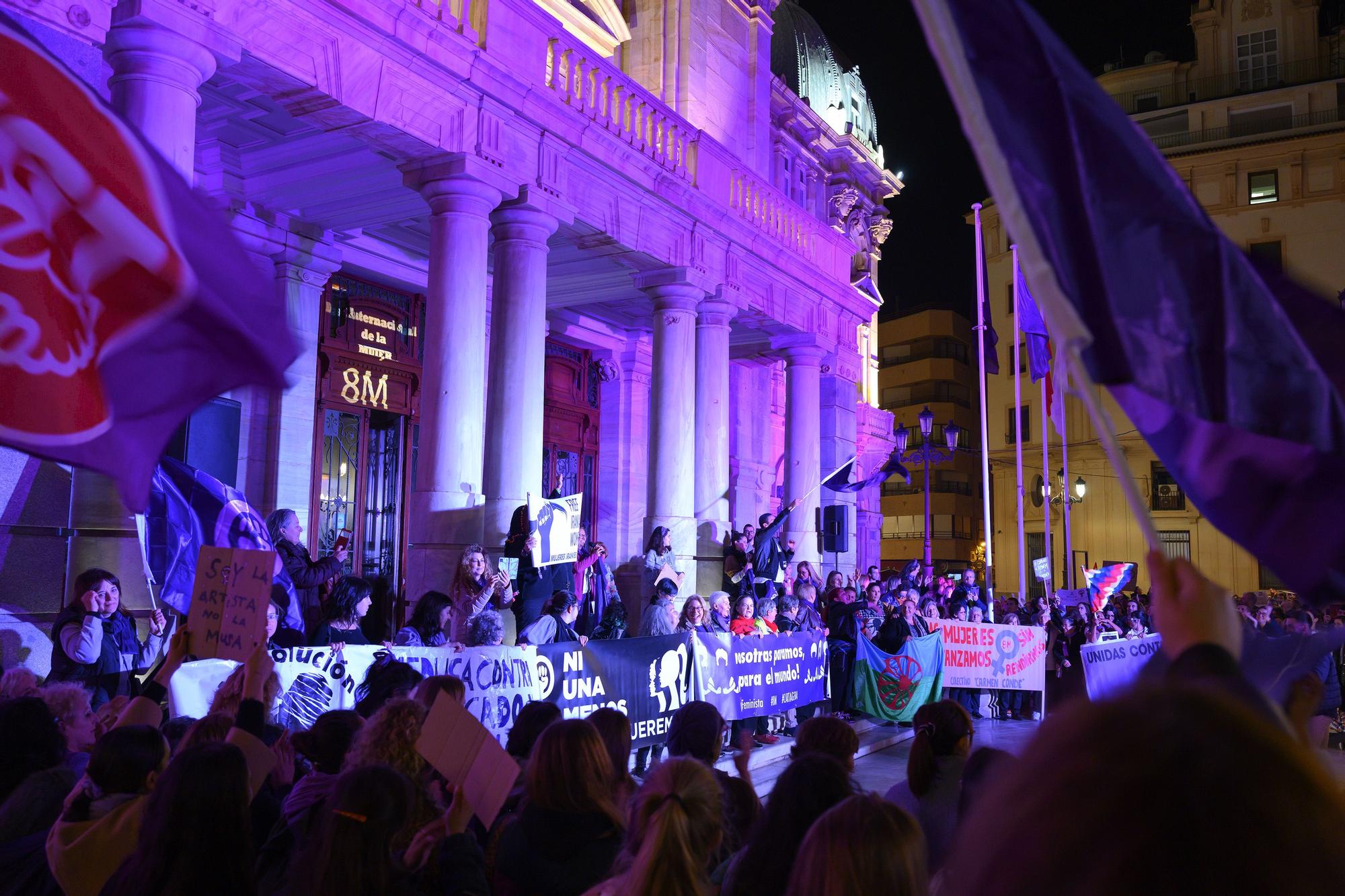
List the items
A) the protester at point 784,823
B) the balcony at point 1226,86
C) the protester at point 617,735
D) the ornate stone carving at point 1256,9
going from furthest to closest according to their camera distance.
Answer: the ornate stone carving at point 1256,9 → the balcony at point 1226,86 → the protester at point 617,735 → the protester at point 784,823

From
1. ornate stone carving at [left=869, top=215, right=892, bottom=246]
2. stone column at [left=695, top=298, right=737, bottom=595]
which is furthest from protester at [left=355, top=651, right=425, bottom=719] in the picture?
ornate stone carving at [left=869, top=215, right=892, bottom=246]

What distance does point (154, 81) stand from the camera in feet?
28.9

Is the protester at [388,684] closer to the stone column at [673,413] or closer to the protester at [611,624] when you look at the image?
the protester at [611,624]

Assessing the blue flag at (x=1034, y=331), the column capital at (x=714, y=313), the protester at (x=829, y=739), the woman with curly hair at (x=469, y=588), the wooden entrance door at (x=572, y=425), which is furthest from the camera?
the wooden entrance door at (x=572, y=425)

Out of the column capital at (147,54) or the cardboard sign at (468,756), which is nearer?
the cardboard sign at (468,756)

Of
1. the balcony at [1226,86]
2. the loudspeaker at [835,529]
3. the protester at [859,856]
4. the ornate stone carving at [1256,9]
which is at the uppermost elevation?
the ornate stone carving at [1256,9]

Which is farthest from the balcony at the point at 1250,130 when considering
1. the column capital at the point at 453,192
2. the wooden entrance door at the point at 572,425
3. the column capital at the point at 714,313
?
the column capital at the point at 453,192

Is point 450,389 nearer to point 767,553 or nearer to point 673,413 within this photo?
point 673,413

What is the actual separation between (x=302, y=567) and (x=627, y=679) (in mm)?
3248

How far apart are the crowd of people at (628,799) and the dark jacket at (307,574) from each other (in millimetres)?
1864

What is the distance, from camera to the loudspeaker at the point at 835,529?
19094 mm

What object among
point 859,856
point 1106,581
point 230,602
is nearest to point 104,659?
point 230,602

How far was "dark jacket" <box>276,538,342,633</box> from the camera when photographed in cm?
962

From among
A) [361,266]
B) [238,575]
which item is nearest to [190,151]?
[238,575]
